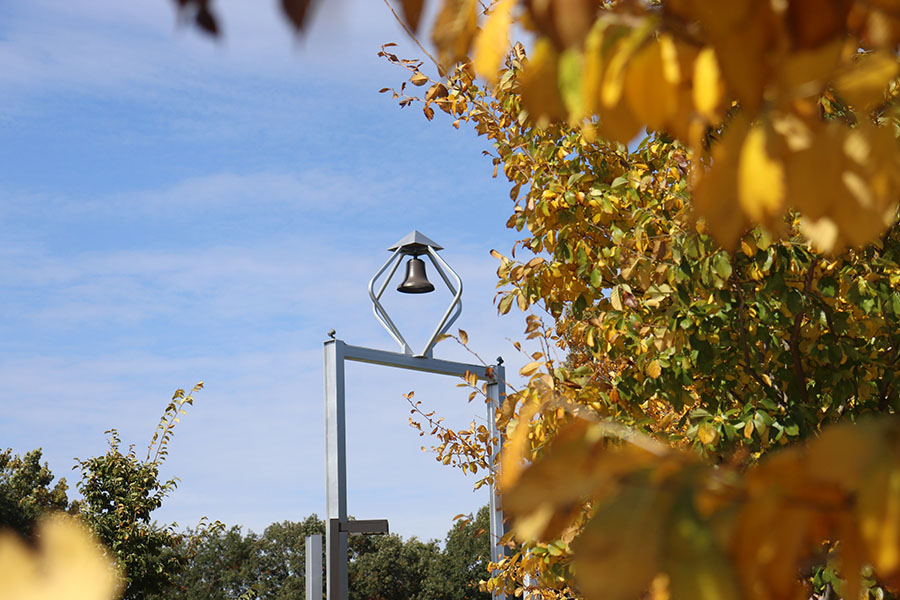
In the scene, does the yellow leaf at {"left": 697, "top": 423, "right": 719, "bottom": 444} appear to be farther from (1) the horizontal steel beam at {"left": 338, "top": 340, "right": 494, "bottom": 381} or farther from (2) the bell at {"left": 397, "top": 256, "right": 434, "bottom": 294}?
(2) the bell at {"left": 397, "top": 256, "right": 434, "bottom": 294}

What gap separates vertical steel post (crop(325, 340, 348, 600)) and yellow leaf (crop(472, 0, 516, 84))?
6050 mm

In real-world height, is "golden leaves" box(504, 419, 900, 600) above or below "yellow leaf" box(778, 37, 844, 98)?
below

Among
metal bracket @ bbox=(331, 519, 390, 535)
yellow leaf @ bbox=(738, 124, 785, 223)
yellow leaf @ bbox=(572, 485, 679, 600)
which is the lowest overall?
yellow leaf @ bbox=(572, 485, 679, 600)

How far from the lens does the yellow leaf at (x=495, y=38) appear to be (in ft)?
2.72

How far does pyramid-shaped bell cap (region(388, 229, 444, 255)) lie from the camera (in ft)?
27.8

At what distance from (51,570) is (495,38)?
59 centimetres

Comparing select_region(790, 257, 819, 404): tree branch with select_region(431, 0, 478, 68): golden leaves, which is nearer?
select_region(431, 0, 478, 68): golden leaves

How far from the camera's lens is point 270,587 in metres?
36.8

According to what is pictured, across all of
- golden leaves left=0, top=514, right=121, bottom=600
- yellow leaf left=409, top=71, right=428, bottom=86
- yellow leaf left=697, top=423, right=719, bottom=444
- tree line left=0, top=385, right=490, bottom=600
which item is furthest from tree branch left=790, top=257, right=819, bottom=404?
tree line left=0, top=385, right=490, bottom=600

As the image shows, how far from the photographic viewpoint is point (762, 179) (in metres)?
0.69

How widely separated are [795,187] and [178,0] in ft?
1.72

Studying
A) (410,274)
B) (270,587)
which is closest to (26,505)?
(270,587)

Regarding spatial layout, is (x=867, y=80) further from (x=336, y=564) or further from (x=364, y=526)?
(x=364, y=526)

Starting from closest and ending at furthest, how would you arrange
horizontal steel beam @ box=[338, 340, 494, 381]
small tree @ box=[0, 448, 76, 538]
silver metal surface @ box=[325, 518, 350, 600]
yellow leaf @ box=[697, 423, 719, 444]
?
1. yellow leaf @ box=[697, 423, 719, 444]
2. silver metal surface @ box=[325, 518, 350, 600]
3. horizontal steel beam @ box=[338, 340, 494, 381]
4. small tree @ box=[0, 448, 76, 538]
